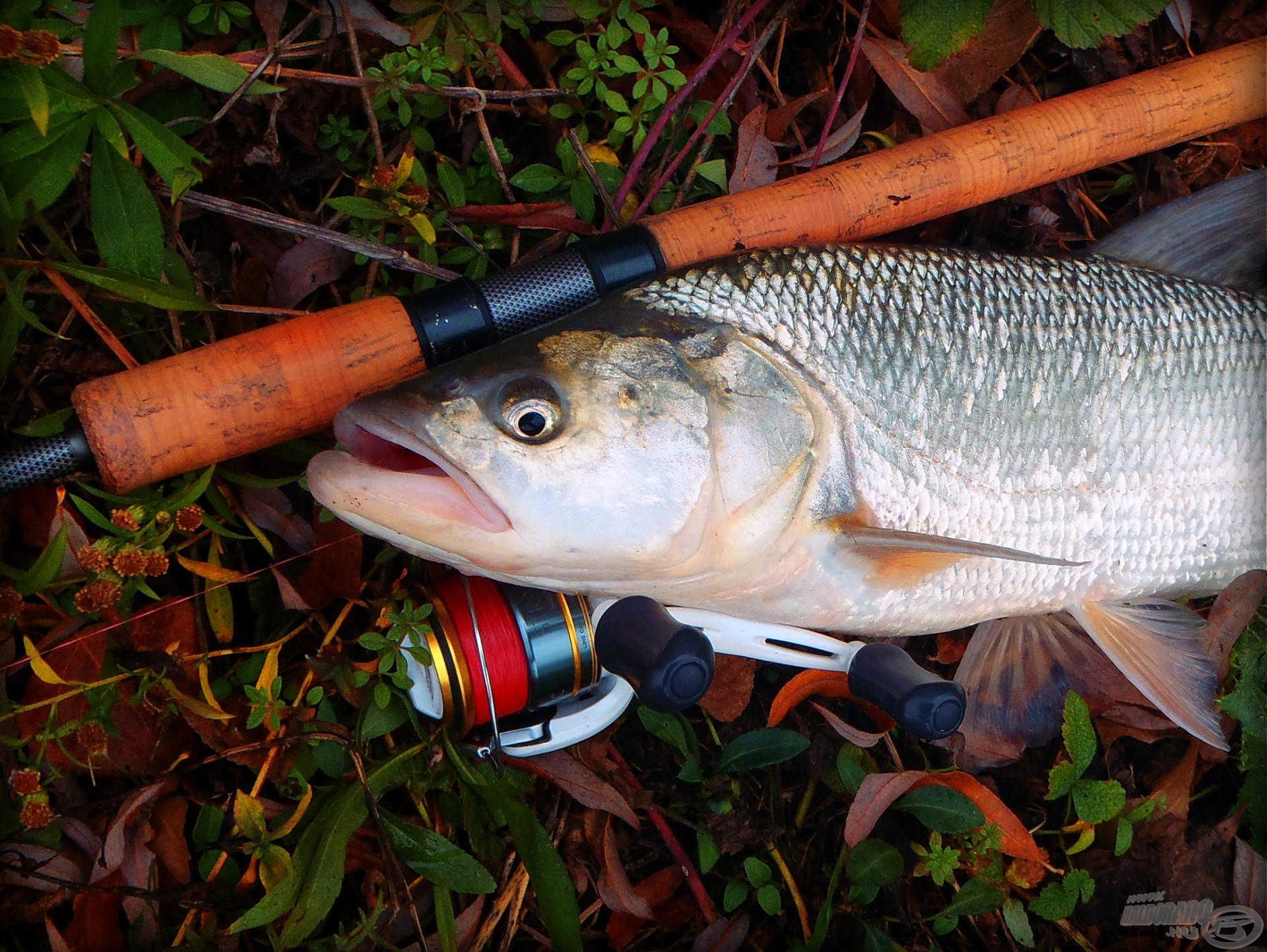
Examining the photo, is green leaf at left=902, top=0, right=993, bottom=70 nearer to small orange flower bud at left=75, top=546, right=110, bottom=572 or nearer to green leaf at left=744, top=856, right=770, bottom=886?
green leaf at left=744, top=856, right=770, bottom=886

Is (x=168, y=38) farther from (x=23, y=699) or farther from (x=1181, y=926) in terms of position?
(x=1181, y=926)

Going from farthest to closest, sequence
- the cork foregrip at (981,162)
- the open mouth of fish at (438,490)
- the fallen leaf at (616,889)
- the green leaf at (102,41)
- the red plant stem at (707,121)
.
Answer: the red plant stem at (707,121) → the fallen leaf at (616,889) → the cork foregrip at (981,162) → the green leaf at (102,41) → the open mouth of fish at (438,490)

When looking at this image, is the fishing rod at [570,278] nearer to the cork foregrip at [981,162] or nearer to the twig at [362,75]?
the cork foregrip at [981,162]

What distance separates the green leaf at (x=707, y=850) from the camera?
7.33 feet

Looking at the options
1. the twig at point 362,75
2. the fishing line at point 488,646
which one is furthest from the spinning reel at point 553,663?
the twig at point 362,75

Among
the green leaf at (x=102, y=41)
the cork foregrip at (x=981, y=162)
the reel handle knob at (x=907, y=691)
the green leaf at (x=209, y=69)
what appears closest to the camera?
the reel handle knob at (x=907, y=691)

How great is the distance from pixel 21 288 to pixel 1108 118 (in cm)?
262

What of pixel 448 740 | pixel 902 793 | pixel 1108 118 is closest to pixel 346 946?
pixel 448 740

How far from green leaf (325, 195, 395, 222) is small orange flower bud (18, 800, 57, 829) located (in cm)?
146

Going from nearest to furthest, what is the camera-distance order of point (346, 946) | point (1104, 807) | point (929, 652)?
point (346, 946) < point (1104, 807) < point (929, 652)

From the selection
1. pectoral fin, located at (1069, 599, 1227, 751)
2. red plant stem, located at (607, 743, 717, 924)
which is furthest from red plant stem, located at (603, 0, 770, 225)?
pectoral fin, located at (1069, 599, 1227, 751)

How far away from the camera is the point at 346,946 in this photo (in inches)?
75.1

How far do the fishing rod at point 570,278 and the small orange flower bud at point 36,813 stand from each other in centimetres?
66

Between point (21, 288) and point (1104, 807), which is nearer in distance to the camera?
point (21, 288)
